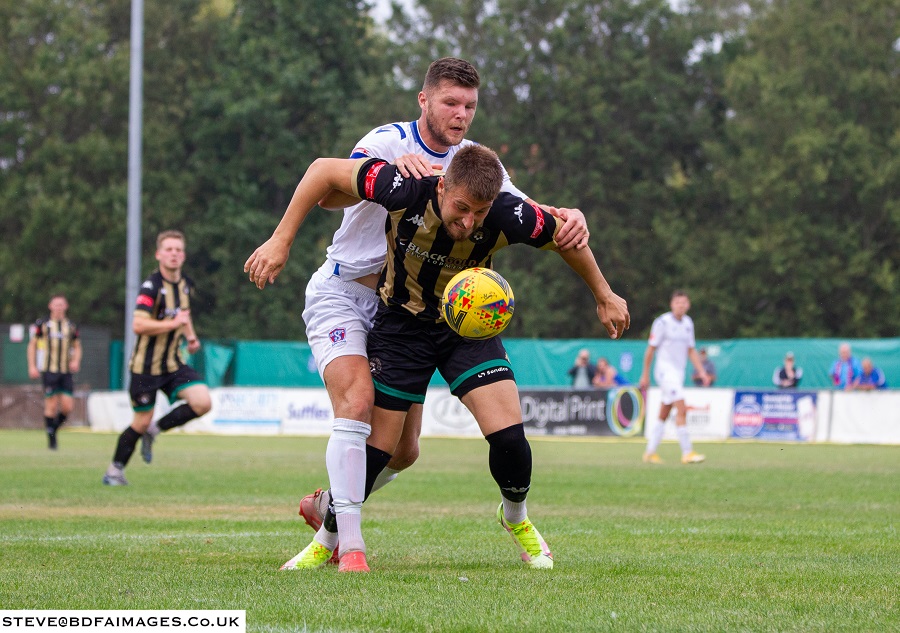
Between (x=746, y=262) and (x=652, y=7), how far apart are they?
10029mm

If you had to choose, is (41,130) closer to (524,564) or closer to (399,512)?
(399,512)

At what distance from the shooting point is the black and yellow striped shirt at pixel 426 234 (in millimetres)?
5902

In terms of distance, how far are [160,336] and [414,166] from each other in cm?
708

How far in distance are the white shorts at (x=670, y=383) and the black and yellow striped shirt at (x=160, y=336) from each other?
7047 mm

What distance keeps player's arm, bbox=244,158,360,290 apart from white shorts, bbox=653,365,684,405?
11680mm

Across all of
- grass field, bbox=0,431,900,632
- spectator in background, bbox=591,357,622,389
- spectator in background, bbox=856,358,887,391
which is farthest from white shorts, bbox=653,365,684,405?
spectator in background, bbox=591,357,622,389

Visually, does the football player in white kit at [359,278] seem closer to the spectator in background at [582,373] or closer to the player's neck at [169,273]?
the player's neck at [169,273]

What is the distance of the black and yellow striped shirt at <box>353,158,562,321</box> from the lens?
590 cm

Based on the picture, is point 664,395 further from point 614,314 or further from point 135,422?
point 614,314

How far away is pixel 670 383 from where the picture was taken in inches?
683

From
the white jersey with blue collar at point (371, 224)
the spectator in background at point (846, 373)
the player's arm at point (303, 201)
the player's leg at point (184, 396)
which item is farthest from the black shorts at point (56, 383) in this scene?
the player's arm at point (303, 201)

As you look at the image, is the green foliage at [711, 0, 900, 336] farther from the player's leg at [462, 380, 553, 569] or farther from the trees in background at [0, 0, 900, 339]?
the player's leg at [462, 380, 553, 569]

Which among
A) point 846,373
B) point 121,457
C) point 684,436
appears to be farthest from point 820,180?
point 121,457

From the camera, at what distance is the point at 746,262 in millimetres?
43500
